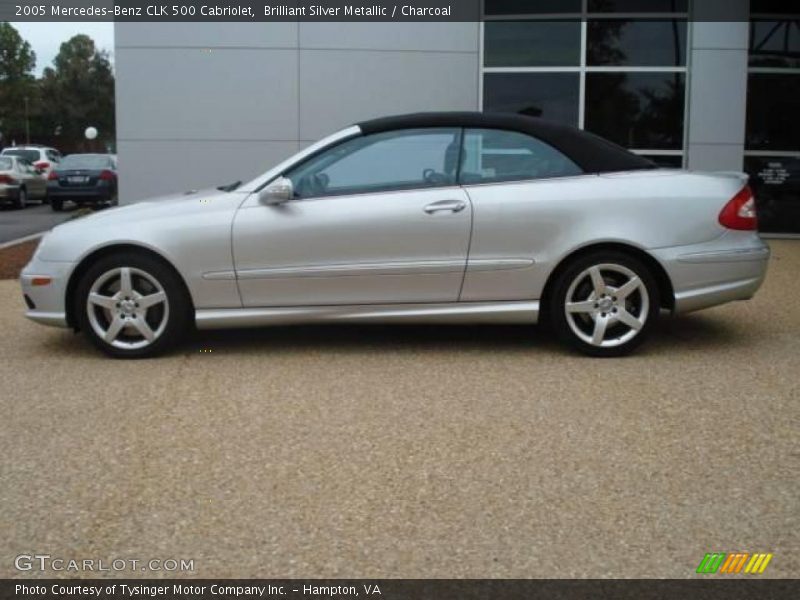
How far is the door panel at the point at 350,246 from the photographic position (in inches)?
225

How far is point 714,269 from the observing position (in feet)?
19.0

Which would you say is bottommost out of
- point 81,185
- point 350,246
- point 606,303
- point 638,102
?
point 606,303

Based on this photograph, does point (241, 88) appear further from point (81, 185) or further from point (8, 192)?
point (8, 192)

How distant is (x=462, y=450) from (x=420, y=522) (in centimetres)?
78

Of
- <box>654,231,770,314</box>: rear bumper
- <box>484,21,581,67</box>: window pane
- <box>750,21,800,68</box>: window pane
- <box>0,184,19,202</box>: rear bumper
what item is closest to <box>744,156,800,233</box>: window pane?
<box>750,21,800,68</box>: window pane

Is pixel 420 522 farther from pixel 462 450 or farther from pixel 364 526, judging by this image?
pixel 462 450

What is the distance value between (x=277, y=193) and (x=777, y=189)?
8815 millimetres

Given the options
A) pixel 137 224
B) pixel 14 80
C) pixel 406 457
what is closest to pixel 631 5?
pixel 137 224

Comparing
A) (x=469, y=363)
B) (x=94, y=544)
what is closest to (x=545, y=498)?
(x=94, y=544)

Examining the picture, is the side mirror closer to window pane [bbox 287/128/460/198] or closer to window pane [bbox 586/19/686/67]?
window pane [bbox 287/128/460/198]

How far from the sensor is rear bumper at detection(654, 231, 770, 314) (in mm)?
5758

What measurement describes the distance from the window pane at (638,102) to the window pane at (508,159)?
6.49 meters

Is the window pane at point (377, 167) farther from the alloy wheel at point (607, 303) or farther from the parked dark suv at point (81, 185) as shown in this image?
the parked dark suv at point (81, 185)

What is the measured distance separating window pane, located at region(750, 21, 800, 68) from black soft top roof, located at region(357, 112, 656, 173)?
7323 millimetres
